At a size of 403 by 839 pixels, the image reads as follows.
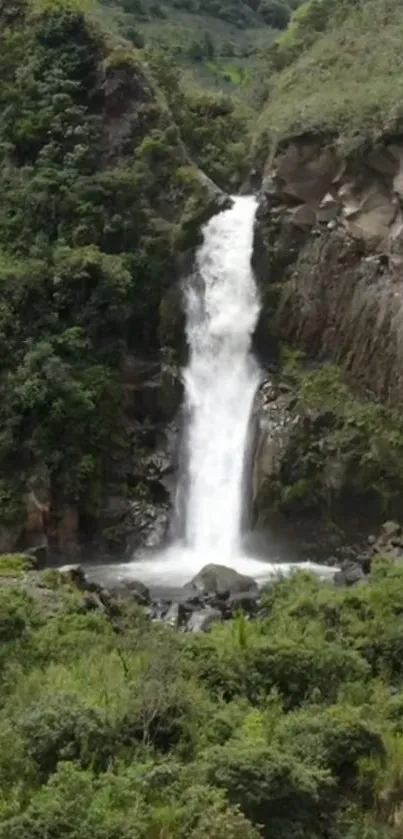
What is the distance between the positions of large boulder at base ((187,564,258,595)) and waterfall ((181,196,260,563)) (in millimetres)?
4207

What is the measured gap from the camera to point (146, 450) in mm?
30438

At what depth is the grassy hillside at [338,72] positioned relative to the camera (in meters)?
31.6

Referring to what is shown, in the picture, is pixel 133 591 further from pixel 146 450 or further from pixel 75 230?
pixel 75 230

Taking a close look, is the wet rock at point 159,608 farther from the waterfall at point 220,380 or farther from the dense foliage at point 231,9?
the dense foliage at point 231,9

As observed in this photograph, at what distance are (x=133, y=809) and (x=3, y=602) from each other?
21.1 feet

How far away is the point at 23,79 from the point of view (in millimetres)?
36250

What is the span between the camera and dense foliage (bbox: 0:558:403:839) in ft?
32.3

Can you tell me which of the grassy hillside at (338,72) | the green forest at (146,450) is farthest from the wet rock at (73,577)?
the grassy hillside at (338,72)

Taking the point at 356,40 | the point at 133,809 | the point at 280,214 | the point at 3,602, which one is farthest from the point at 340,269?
the point at 133,809

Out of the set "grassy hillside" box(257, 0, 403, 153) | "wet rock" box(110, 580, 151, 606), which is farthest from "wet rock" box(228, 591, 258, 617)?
"grassy hillside" box(257, 0, 403, 153)

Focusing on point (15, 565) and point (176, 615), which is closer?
point (176, 615)

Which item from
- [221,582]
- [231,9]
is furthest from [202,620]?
[231,9]

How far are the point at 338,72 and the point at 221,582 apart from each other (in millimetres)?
20807

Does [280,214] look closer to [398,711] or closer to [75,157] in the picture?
[75,157]
